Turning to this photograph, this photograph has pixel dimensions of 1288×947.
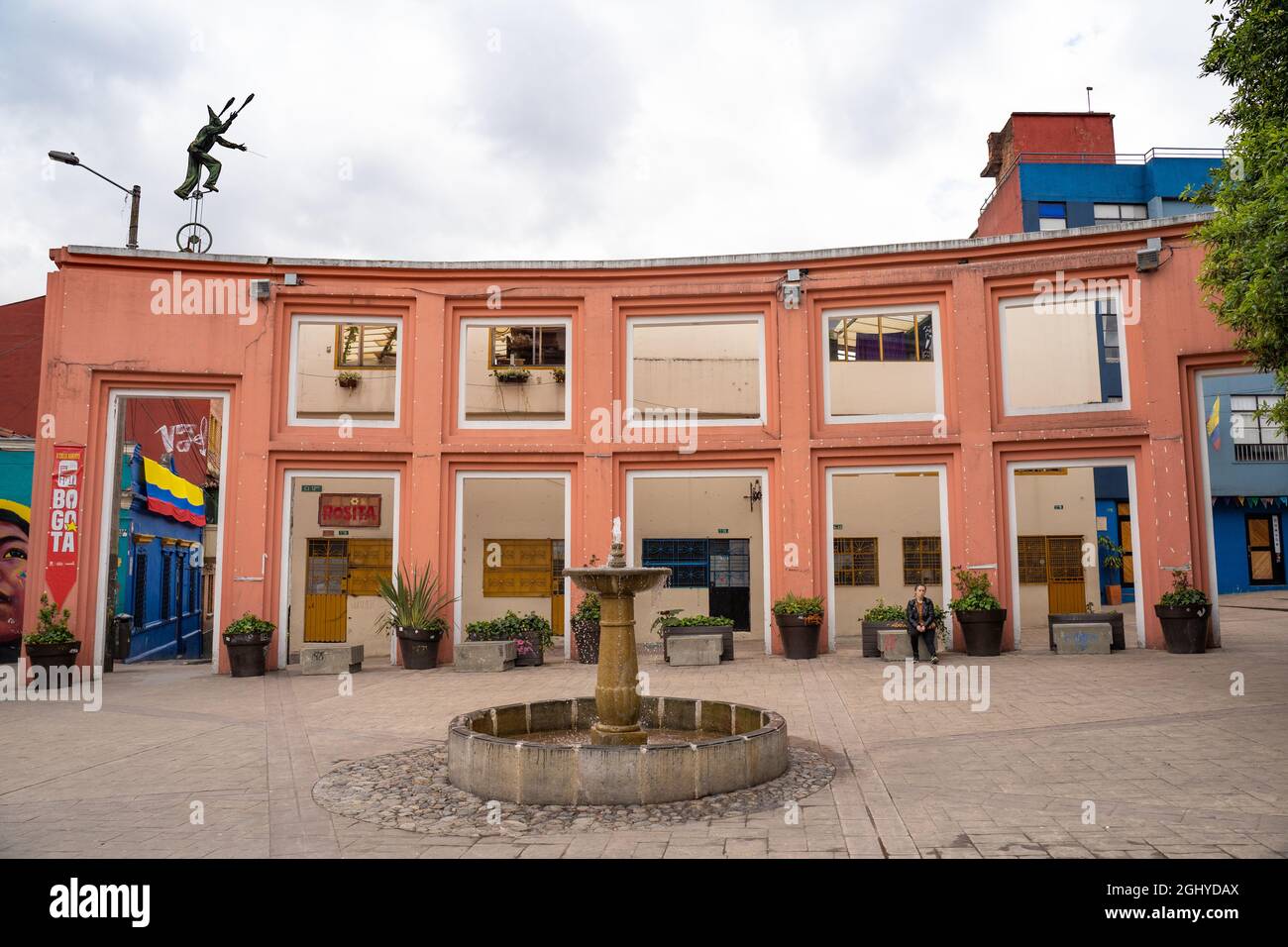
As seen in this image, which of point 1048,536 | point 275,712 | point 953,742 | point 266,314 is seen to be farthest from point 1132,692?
point 266,314

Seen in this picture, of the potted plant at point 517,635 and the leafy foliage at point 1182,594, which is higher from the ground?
the leafy foliage at point 1182,594

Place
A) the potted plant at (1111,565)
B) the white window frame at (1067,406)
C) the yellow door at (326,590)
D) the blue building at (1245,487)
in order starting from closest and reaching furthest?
the white window frame at (1067,406)
the yellow door at (326,590)
the potted plant at (1111,565)
the blue building at (1245,487)

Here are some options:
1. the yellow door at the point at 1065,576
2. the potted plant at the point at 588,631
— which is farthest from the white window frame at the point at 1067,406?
the potted plant at the point at 588,631

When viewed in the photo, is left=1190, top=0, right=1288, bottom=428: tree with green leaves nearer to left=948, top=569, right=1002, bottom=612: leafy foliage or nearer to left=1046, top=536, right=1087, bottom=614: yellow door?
left=948, top=569, right=1002, bottom=612: leafy foliage

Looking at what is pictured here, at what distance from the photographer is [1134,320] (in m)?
15.7

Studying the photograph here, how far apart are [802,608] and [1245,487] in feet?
73.0

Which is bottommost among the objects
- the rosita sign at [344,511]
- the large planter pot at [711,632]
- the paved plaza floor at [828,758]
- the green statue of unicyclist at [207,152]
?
the paved plaza floor at [828,758]

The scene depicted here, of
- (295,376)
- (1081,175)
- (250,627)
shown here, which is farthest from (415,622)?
(1081,175)

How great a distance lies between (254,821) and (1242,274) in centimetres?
1045

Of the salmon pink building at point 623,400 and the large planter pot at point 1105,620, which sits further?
the salmon pink building at point 623,400

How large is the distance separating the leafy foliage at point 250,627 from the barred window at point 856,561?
514 inches

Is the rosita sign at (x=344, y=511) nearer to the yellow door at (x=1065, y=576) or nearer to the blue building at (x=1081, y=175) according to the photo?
the yellow door at (x=1065, y=576)

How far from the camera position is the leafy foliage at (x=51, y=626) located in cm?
1441

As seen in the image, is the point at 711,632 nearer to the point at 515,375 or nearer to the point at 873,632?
the point at 873,632
